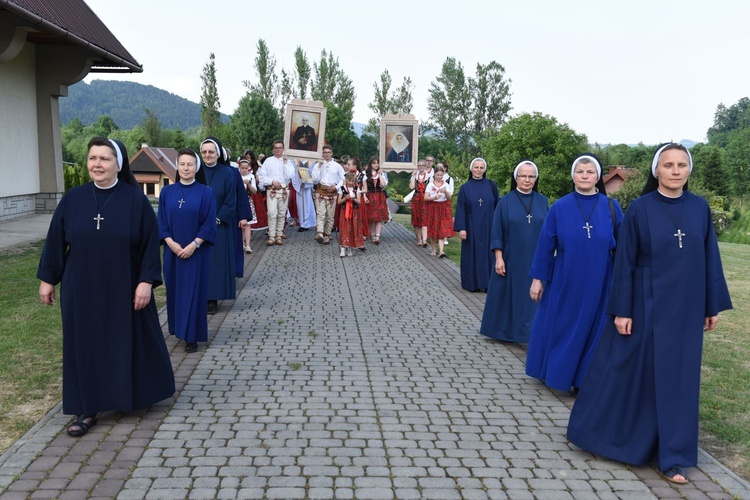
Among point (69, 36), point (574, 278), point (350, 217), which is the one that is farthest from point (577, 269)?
point (69, 36)

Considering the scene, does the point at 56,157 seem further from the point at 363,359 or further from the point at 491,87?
the point at 491,87

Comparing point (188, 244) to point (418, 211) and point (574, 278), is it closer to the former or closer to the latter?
point (574, 278)

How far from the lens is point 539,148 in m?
72.1

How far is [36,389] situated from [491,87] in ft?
251

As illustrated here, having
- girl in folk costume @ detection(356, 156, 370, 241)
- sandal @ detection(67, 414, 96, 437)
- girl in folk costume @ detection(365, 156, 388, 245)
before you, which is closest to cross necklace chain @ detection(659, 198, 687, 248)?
sandal @ detection(67, 414, 96, 437)

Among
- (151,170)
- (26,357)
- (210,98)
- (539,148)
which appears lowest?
(151,170)

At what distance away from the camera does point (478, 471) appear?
4.48m

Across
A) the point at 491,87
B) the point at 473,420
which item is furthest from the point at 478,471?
the point at 491,87

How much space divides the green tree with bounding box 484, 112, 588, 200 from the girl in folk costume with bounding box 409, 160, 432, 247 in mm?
54892

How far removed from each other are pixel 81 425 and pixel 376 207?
12.2 meters

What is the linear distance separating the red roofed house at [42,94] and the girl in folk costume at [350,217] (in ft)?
20.5

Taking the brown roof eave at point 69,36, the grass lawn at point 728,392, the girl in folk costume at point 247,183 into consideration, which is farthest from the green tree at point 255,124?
the grass lawn at point 728,392

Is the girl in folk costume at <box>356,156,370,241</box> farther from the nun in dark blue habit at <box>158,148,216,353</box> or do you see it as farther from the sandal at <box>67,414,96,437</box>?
the sandal at <box>67,414,96,437</box>

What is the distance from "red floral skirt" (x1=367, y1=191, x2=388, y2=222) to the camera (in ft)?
54.6
